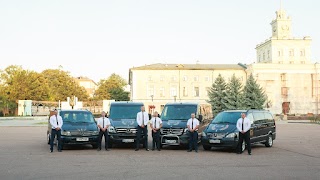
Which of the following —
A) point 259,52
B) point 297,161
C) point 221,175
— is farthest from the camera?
point 259,52

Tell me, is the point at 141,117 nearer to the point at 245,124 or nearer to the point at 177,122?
the point at 177,122

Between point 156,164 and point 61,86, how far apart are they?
92.0 m

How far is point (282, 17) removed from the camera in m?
97.1

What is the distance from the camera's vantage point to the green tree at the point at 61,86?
101562mm

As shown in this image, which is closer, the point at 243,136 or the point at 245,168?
the point at 245,168

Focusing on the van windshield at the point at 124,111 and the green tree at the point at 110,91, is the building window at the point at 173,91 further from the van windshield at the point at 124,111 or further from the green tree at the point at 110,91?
the van windshield at the point at 124,111

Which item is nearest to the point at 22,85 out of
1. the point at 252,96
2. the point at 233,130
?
the point at 252,96

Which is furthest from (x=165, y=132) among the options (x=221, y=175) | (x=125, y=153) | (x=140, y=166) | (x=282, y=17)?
(x=282, y=17)

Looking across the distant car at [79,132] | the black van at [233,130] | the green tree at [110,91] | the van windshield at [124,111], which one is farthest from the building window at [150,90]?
the distant car at [79,132]

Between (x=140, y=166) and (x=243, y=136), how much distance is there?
5665 millimetres

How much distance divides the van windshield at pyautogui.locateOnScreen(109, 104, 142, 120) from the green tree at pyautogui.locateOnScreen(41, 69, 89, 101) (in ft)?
260

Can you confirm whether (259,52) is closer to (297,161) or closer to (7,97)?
(7,97)

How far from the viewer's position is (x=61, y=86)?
10281 cm

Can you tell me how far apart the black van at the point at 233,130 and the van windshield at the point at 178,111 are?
4.54ft
